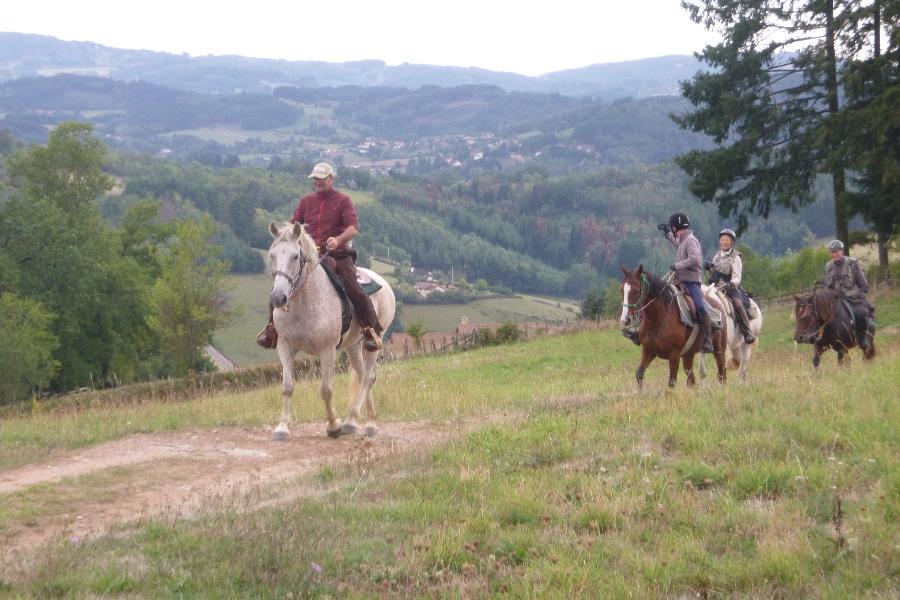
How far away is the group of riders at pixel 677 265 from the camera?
1246 centimetres

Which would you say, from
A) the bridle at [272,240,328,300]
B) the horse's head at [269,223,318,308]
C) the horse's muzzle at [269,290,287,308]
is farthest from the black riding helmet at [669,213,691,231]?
the horse's muzzle at [269,290,287,308]

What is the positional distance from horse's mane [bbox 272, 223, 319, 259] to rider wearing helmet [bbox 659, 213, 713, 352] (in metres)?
5.48

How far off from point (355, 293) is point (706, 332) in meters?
5.43

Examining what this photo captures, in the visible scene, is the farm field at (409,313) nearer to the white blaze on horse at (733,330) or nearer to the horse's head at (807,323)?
the white blaze on horse at (733,330)

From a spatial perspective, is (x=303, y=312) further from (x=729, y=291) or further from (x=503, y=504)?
(x=729, y=291)

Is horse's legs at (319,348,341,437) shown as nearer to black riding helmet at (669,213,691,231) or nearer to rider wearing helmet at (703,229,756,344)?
black riding helmet at (669,213,691,231)

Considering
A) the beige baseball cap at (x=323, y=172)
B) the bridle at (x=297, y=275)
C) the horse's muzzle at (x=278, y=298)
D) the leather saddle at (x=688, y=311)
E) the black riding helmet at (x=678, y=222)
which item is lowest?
the leather saddle at (x=688, y=311)

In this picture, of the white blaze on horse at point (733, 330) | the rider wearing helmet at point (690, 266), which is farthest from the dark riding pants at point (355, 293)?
the white blaze on horse at point (733, 330)

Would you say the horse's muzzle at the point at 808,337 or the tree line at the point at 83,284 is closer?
the horse's muzzle at the point at 808,337

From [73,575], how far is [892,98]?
90.5 ft

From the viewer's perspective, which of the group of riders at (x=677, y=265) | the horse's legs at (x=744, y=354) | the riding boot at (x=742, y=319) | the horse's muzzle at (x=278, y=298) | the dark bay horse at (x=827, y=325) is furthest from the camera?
the horse's legs at (x=744, y=354)

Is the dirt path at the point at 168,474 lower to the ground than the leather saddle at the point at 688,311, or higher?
lower

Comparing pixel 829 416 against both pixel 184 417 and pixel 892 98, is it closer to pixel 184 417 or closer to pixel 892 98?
pixel 184 417

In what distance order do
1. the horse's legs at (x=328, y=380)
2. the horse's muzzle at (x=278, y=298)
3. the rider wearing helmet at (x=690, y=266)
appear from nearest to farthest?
the horse's muzzle at (x=278, y=298) → the horse's legs at (x=328, y=380) → the rider wearing helmet at (x=690, y=266)
